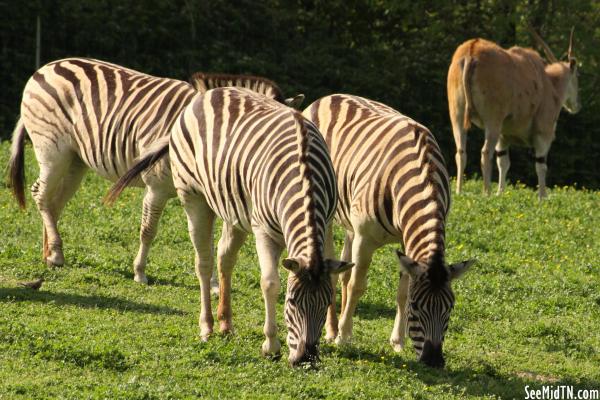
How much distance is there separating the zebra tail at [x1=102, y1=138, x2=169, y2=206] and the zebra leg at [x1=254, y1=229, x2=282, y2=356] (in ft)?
5.52

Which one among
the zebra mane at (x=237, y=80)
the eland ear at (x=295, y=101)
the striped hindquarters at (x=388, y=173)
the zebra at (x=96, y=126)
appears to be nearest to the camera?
the striped hindquarters at (x=388, y=173)

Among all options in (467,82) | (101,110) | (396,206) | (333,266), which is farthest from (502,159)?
(333,266)

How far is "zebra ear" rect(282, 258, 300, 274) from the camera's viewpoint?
23.2 ft

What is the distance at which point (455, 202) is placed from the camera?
14.6 metres

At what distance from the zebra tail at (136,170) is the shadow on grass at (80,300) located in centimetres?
98

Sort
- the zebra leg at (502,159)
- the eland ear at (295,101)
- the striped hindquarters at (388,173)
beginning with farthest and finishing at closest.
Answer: the zebra leg at (502,159) < the eland ear at (295,101) < the striped hindquarters at (388,173)

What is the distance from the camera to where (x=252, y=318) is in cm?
962

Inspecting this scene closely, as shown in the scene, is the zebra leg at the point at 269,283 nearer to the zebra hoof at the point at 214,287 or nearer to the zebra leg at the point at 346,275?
the zebra leg at the point at 346,275

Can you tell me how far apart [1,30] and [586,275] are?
44.4ft

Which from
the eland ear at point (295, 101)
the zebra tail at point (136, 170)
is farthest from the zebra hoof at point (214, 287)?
the eland ear at point (295, 101)

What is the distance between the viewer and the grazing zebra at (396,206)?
299 inches

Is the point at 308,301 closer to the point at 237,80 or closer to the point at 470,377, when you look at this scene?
the point at 470,377

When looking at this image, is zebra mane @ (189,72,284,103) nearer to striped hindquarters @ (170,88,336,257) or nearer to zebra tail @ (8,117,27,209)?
striped hindquarters @ (170,88,336,257)

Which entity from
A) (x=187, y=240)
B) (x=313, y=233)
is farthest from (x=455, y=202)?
(x=313, y=233)
